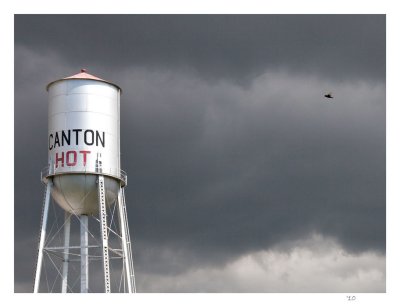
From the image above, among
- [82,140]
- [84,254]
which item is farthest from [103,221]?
[82,140]

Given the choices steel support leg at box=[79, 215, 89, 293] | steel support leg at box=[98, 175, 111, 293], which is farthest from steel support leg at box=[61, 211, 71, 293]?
steel support leg at box=[98, 175, 111, 293]

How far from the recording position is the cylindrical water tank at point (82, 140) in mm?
67000

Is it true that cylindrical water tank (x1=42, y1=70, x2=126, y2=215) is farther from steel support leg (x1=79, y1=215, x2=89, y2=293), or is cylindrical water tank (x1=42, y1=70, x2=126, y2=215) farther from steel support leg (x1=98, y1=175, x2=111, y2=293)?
steel support leg (x1=79, y1=215, x2=89, y2=293)

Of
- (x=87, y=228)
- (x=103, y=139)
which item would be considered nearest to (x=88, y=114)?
(x=103, y=139)

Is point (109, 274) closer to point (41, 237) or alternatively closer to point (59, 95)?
point (41, 237)

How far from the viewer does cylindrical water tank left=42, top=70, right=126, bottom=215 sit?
2638 inches

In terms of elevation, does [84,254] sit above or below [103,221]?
below

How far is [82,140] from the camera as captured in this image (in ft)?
220

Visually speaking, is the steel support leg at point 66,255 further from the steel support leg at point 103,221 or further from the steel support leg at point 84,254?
the steel support leg at point 103,221

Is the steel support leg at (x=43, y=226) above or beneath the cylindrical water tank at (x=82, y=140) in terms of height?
beneath

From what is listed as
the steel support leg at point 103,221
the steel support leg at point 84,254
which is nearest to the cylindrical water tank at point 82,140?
the steel support leg at point 103,221

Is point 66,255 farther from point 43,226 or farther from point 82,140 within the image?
point 82,140

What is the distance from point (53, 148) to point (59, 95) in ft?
10.3

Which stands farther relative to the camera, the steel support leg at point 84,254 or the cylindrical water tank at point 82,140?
the steel support leg at point 84,254
